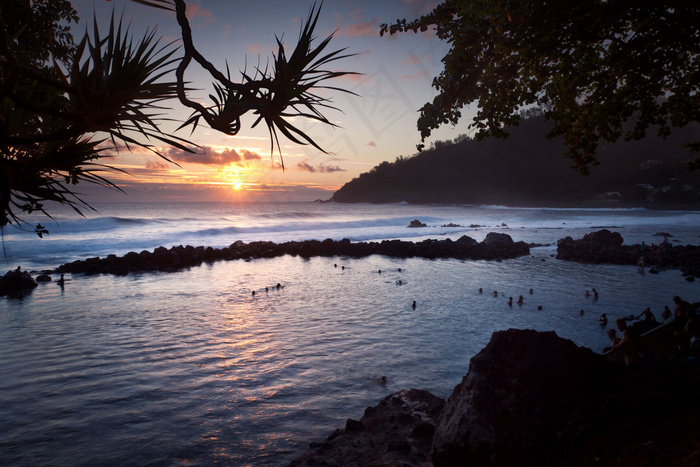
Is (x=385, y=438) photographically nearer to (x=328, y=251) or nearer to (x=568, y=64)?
(x=568, y=64)

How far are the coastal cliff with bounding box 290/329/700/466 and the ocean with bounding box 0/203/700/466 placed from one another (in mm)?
1432

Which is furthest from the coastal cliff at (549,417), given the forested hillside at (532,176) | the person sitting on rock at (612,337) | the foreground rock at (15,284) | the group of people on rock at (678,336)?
the forested hillside at (532,176)

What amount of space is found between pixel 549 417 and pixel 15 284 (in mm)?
20159

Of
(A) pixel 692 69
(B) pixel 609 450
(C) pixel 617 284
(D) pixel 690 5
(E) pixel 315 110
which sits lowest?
(C) pixel 617 284

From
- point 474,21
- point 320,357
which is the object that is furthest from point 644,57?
point 320,357

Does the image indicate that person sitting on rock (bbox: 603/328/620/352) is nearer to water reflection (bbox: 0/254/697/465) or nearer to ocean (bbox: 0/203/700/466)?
ocean (bbox: 0/203/700/466)

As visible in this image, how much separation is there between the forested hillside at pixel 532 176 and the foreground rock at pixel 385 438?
97.5 m

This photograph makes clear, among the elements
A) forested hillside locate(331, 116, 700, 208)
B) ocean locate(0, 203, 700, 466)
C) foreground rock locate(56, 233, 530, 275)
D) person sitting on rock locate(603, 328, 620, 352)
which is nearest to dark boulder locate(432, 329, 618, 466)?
ocean locate(0, 203, 700, 466)

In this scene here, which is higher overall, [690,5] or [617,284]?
[690,5]

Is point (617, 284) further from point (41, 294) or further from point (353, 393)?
point (41, 294)

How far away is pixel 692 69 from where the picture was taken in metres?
6.58

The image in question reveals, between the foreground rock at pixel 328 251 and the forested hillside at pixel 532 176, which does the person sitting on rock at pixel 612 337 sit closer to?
the foreground rock at pixel 328 251

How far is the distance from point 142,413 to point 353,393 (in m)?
3.63

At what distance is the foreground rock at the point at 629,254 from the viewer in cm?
1964
